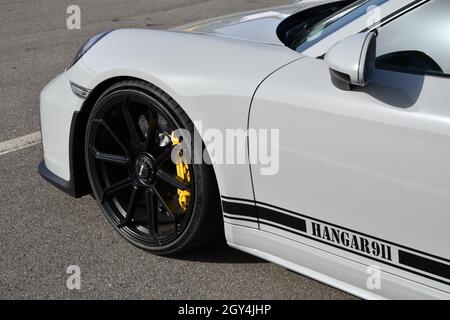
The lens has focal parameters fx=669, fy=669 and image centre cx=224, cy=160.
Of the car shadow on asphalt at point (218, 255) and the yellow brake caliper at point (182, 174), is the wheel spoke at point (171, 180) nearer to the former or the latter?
the yellow brake caliper at point (182, 174)

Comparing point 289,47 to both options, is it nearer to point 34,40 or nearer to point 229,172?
point 229,172

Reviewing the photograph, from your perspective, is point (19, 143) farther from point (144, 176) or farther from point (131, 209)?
point (144, 176)

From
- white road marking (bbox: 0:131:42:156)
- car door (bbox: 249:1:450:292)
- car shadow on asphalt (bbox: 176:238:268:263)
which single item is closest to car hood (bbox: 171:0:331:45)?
car door (bbox: 249:1:450:292)

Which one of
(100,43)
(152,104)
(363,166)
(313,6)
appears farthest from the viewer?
(313,6)

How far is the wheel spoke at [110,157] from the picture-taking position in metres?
3.13

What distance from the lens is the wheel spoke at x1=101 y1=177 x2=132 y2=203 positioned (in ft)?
10.4

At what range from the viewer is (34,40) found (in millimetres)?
7426

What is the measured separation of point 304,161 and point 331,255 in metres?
0.37

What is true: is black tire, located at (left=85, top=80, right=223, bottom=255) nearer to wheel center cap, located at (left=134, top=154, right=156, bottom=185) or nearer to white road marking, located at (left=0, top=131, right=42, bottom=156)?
wheel center cap, located at (left=134, top=154, right=156, bottom=185)

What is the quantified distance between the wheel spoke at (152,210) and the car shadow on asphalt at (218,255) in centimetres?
18

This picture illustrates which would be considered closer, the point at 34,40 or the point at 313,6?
the point at 313,6

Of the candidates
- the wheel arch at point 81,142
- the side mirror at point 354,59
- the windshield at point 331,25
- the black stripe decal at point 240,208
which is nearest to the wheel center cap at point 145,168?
the wheel arch at point 81,142

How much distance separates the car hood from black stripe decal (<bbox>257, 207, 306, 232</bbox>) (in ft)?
2.30

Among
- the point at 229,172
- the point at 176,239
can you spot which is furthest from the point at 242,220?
the point at 176,239
